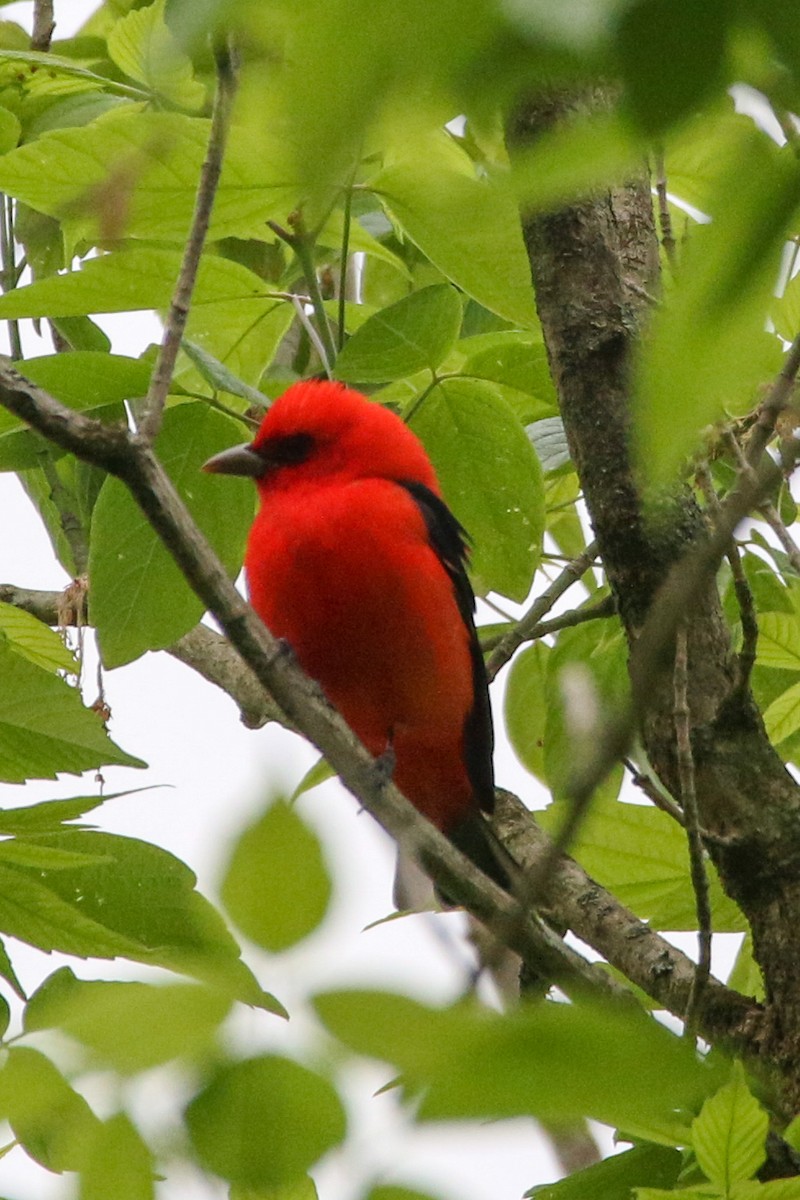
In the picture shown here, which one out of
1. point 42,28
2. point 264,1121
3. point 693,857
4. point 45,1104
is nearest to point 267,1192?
point 264,1121

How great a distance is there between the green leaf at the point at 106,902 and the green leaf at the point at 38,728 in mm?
177

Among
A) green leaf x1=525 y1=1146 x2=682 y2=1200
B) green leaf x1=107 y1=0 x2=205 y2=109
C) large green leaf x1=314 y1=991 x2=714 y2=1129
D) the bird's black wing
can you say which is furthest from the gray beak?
large green leaf x1=314 y1=991 x2=714 y2=1129

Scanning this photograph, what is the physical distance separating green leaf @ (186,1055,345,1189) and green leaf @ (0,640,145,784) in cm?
190

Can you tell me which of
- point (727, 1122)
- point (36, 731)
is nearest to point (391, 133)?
point (727, 1122)

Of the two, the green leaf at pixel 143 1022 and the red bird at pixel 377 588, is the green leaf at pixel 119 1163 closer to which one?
the green leaf at pixel 143 1022

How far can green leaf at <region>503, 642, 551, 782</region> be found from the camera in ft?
16.5

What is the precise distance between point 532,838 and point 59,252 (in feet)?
7.77

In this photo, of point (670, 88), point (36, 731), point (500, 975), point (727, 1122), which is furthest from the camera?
point (500, 975)

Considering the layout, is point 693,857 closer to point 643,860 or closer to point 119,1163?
point 643,860

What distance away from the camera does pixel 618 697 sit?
3.96 meters

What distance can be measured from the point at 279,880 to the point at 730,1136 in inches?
47.9

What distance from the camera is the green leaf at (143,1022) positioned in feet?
3.25

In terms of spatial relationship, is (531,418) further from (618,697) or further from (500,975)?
(500,975)

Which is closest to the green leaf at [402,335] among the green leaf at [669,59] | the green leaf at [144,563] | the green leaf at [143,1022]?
the green leaf at [144,563]
